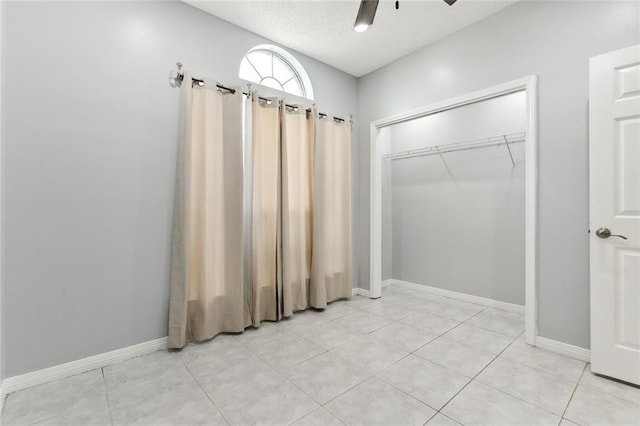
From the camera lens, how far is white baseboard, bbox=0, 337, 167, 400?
5.67 feet

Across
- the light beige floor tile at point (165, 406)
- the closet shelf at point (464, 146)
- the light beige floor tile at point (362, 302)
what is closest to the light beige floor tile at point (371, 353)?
the light beige floor tile at point (362, 302)

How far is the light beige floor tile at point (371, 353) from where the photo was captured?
1992 millimetres

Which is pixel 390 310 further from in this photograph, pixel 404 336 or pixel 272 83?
pixel 272 83

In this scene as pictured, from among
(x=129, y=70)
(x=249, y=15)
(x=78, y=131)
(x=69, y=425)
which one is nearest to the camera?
(x=69, y=425)

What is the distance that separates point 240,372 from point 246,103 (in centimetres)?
226

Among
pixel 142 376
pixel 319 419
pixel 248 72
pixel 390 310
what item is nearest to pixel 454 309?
pixel 390 310

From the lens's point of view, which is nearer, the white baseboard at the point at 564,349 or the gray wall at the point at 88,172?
the gray wall at the point at 88,172

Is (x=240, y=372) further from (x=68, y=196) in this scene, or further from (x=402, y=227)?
(x=402, y=227)

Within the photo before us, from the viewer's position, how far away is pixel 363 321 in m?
2.79

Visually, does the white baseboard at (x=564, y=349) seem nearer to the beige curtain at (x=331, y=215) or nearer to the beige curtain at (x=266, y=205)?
the beige curtain at (x=331, y=215)

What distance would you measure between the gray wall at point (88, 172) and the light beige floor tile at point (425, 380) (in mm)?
1806

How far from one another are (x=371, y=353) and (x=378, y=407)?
0.60 m

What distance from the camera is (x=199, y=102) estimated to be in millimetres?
2338

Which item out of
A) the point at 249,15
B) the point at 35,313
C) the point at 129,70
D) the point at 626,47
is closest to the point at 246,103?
the point at 249,15
